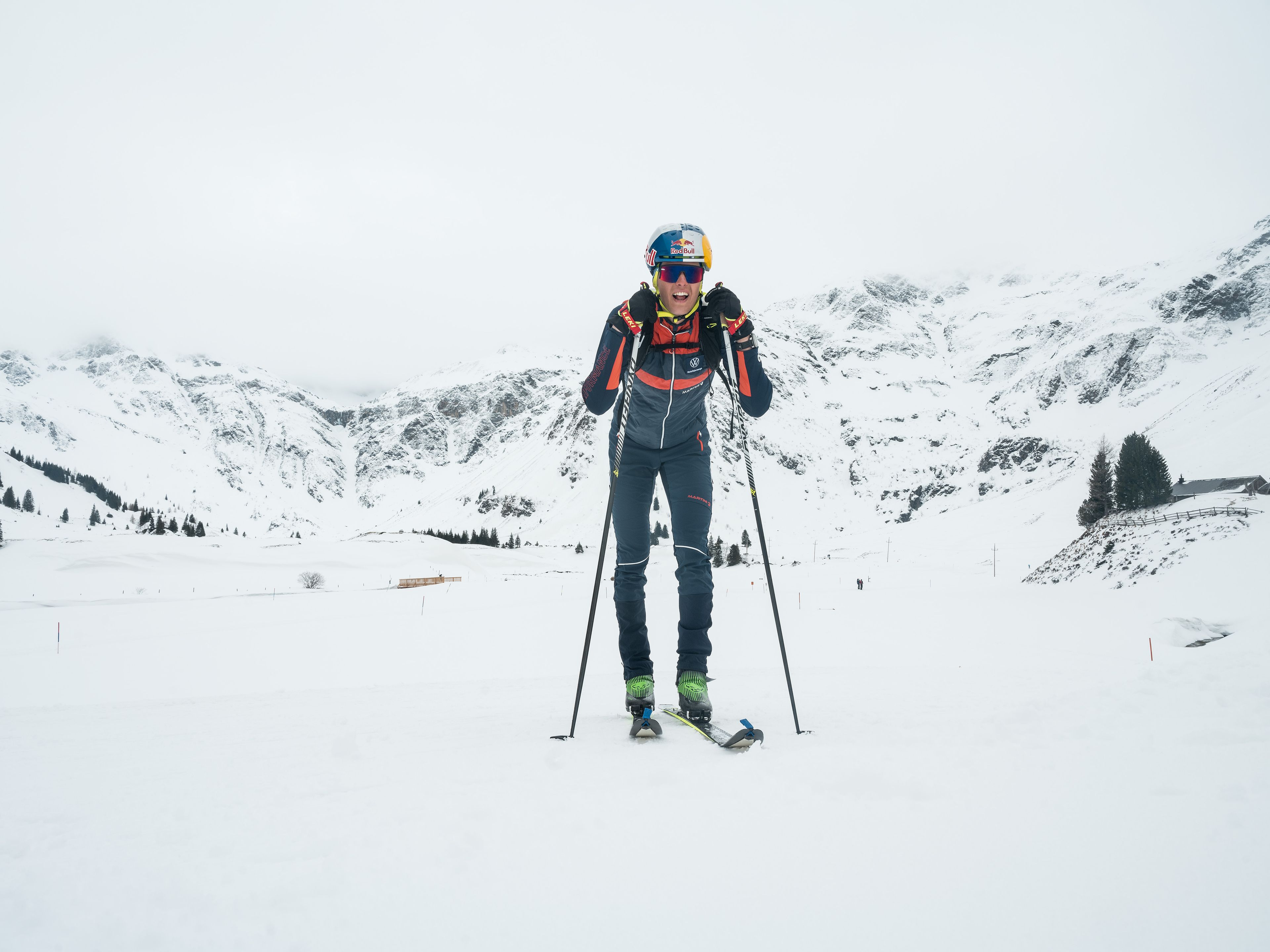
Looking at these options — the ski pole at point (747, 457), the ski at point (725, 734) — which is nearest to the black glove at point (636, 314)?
the ski pole at point (747, 457)

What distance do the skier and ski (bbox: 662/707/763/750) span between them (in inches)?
6.3

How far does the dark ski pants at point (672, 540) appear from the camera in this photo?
4.48m

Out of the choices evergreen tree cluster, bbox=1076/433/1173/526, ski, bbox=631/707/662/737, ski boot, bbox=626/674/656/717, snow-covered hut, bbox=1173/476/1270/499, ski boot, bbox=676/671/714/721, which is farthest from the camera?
snow-covered hut, bbox=1173/476/1270/499

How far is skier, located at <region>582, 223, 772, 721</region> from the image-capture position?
14.6 feet

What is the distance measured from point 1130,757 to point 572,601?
99.4 feet

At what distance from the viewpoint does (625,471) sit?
16.0 ft

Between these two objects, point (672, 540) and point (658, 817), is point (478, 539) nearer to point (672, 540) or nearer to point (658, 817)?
point (672, 540)

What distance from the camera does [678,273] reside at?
178 inches

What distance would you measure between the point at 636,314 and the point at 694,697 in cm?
271

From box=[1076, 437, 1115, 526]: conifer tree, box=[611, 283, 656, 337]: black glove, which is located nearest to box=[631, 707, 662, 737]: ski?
box=[611, 283, 656, 337]: black glove

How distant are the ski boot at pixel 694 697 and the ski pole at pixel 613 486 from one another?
27.2 inches

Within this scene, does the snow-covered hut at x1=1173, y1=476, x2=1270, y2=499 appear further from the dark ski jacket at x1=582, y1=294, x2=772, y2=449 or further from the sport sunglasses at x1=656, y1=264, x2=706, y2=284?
the sport sunglasses at x1=656, y1=264, x2=706, y2=284

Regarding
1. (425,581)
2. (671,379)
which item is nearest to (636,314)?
(671,379)

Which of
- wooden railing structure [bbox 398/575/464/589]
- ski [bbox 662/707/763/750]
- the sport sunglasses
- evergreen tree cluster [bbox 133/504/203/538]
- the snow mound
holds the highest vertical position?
evergreen tree cluster [bbox 133/504/203/538]
